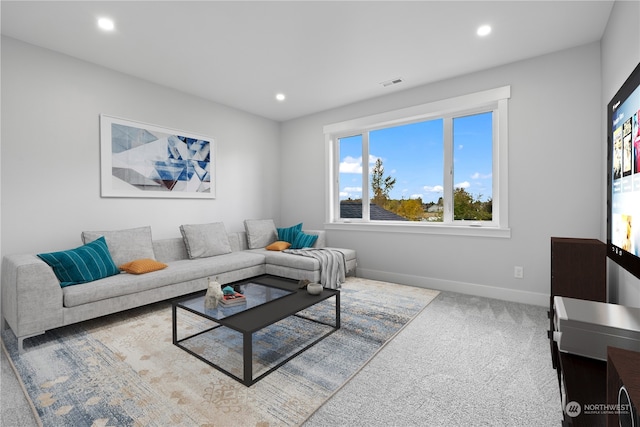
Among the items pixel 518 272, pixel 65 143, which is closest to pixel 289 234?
pixel 65 143

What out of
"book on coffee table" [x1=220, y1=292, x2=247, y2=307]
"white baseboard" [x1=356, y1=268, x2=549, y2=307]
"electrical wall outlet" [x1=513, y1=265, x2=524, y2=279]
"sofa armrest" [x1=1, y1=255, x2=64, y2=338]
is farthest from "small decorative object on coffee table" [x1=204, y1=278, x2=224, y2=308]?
"electrical wall outlet" [x1=513, y1=265, x2=524, y2=279]

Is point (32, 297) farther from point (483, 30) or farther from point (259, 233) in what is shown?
point (483, 30)

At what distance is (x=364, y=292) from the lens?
12.2 ft

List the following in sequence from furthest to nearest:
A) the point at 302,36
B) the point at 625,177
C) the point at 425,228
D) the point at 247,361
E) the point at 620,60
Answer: the point at 425,228
the point at 302,36
the point at 620,60
the point at 247,361
the point at 625,177

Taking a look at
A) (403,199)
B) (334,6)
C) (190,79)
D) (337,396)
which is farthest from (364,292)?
(190,79)

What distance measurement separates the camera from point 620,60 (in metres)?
2.19

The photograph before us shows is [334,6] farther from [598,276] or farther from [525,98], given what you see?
[598,276]

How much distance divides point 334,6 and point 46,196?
10.7ft

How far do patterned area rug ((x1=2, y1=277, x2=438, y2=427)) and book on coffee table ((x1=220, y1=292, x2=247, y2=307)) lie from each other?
1.15 feet

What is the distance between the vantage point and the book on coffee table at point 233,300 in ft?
7.53

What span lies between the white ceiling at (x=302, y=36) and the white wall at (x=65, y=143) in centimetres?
23

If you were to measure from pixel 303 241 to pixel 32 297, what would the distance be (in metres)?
2.97

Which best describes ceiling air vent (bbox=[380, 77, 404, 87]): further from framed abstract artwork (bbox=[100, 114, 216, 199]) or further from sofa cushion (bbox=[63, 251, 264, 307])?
sofa cushion (bbox=[63, 251, 264, 307])

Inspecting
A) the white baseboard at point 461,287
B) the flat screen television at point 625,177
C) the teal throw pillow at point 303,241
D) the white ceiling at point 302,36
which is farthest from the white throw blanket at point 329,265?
the flat screen television at point 625,177
